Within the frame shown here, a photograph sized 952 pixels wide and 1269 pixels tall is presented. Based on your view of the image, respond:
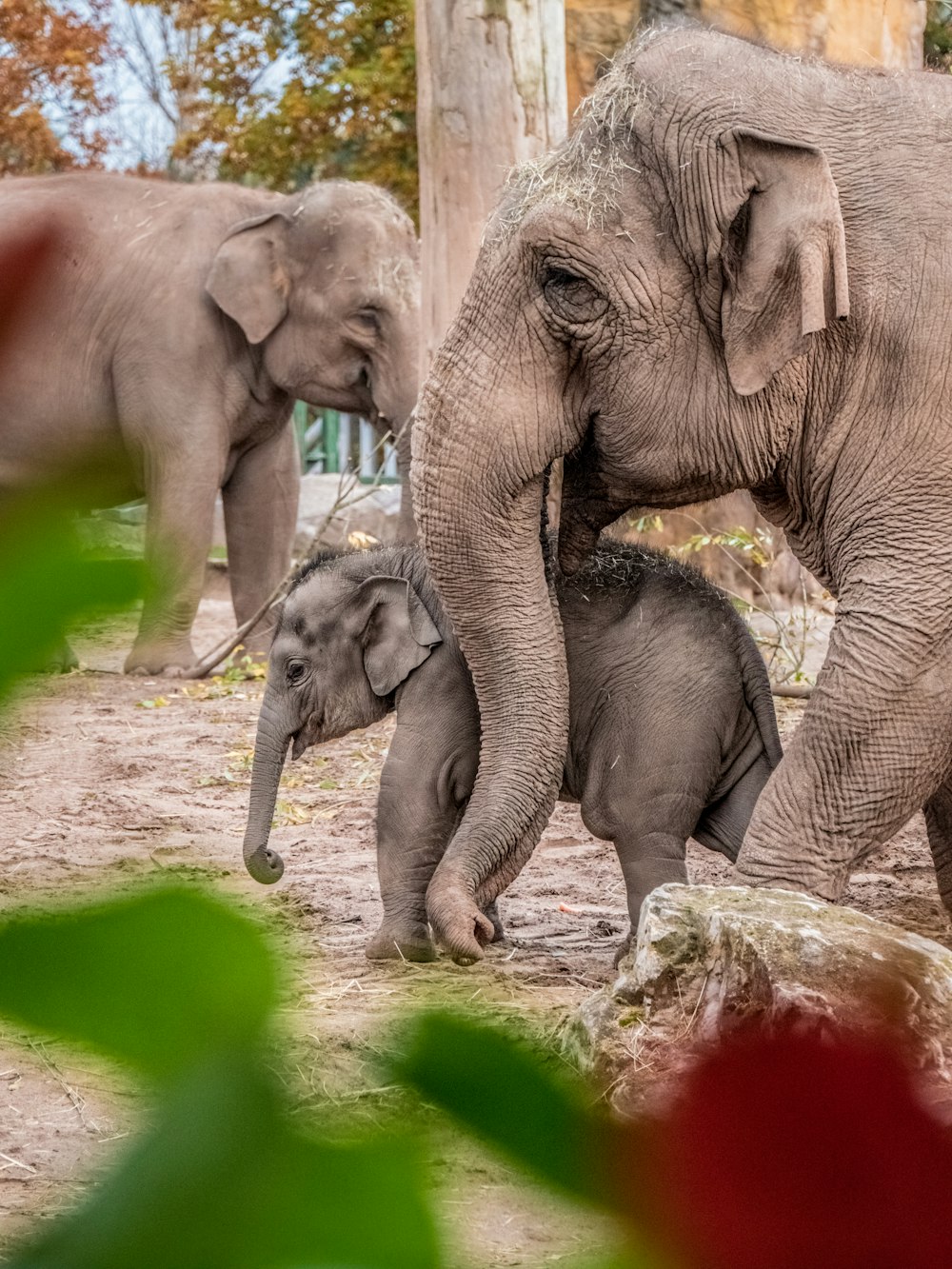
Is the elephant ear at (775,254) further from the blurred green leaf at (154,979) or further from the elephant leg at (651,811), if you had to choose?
the blurred green leaf at (154,979)

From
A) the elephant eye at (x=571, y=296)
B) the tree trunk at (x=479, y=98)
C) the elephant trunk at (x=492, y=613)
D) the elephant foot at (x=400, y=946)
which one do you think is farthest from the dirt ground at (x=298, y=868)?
the tree trunk at (x=479, y=98)

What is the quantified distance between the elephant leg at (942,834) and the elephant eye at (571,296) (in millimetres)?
1438

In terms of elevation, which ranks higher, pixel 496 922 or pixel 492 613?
pixel 492 613

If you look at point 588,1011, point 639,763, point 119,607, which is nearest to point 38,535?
point 119,607

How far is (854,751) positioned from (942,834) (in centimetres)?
79

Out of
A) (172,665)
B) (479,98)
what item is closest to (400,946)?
(479,98)

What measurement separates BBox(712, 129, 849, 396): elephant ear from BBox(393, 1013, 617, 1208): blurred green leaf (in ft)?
10.8

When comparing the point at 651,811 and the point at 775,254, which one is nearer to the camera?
the point at 775,254

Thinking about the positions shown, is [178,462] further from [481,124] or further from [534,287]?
[534,287]

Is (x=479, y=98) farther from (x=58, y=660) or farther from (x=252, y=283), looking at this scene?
(x=58, y=660)

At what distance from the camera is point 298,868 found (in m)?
5.78

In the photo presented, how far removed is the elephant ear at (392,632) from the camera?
15.9ft

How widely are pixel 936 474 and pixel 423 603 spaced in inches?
62.7

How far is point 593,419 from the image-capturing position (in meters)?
4.15
